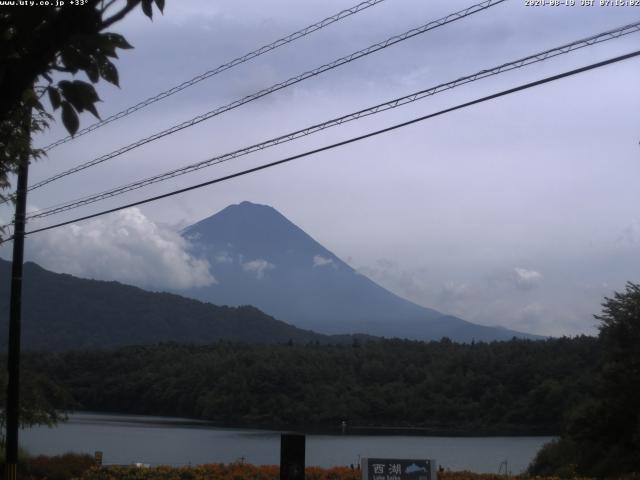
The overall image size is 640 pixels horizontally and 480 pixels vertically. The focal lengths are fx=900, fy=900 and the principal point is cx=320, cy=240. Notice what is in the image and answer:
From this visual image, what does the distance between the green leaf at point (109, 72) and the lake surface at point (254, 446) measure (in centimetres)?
1797

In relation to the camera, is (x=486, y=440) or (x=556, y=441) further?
(x=486, y=440)

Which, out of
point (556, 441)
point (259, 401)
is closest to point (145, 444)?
point (259, 401)

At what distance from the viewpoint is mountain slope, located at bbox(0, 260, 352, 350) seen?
292 feet

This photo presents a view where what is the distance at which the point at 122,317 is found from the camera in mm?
99875

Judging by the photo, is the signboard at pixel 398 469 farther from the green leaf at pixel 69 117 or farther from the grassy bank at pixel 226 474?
the green leaf at pixel 69 117

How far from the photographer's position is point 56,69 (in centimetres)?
393

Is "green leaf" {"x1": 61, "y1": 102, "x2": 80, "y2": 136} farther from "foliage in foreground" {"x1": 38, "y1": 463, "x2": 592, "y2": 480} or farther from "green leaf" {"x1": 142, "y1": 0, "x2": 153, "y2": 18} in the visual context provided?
"foliage in foreground" {"x1": 38, "y1": 463, "x2": 592, "y2": 480}

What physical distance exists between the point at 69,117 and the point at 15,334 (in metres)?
14.2

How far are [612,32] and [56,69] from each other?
7362 millimetres

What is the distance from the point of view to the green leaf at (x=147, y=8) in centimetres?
378

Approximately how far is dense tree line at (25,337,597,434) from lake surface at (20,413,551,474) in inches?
75.2

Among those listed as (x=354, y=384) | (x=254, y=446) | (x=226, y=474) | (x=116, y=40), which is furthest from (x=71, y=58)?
(x=354, y=384)

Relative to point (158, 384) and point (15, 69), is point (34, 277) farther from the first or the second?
point (15, 69)

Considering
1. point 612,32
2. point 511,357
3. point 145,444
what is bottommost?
point 145,444
